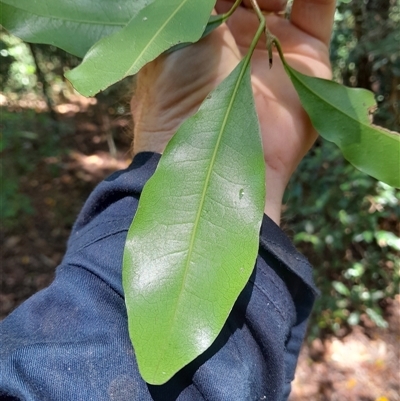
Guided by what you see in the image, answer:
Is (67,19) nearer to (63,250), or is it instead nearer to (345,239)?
(345,239)

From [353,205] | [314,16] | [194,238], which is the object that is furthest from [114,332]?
[353,205]

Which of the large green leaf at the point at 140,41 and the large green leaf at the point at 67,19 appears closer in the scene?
the large green leaf at the point at 140,41

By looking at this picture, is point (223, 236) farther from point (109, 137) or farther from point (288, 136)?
point (109, 137)

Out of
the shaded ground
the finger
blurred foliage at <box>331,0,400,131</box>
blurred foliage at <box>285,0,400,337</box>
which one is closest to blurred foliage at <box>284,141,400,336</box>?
blurred foliage at <box>285,0,400,337</box>

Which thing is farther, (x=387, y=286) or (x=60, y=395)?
(x=387, y=286)

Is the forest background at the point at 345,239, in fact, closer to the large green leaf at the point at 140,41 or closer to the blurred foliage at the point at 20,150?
the blurred foliage at the point at 20,150

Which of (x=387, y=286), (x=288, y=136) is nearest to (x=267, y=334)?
(x=288, y=136)

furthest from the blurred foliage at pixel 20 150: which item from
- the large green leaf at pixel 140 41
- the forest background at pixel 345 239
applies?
the large green leaf at pixel 140 41
